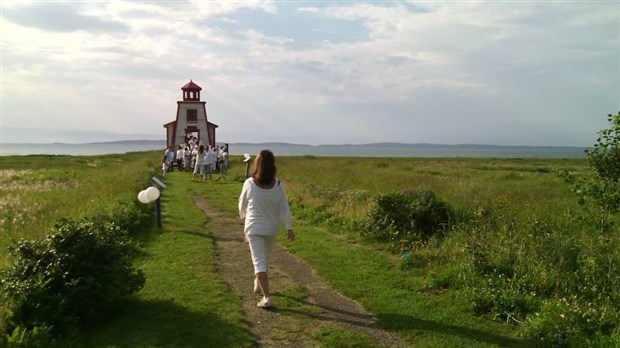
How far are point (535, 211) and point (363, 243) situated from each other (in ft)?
13.9

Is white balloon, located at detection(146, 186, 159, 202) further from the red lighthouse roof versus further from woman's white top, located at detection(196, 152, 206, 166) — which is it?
the red lighthouse roof

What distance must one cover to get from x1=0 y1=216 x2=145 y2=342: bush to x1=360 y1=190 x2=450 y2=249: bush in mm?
5805

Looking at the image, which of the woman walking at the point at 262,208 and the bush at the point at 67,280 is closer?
the bush at the point at 67,280

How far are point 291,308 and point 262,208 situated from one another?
141 cm

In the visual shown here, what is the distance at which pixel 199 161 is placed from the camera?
25.1m

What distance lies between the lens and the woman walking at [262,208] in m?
6.21

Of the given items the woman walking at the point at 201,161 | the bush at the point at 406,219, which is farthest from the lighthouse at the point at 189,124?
the bush at the point at 406,219

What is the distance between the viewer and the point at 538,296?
6.77 m

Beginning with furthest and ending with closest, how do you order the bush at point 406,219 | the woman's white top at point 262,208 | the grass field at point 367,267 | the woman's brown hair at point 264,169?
the bush at point 406,219, the woman's white top at point 262,208, the woman's brown hair at point 264,169, the grass field at point 367,267

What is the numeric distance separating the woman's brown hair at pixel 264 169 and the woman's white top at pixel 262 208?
0.09 meters

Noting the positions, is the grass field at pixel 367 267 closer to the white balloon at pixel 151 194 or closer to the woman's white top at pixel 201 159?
the white balloon at pixel 151 194

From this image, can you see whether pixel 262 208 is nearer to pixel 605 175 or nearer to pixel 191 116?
pixel 605 175

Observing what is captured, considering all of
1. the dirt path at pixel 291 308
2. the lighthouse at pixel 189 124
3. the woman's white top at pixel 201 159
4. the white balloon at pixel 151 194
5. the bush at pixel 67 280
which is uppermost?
the lighthouse at pixel 189 124

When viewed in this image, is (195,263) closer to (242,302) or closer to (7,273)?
(242,302)
